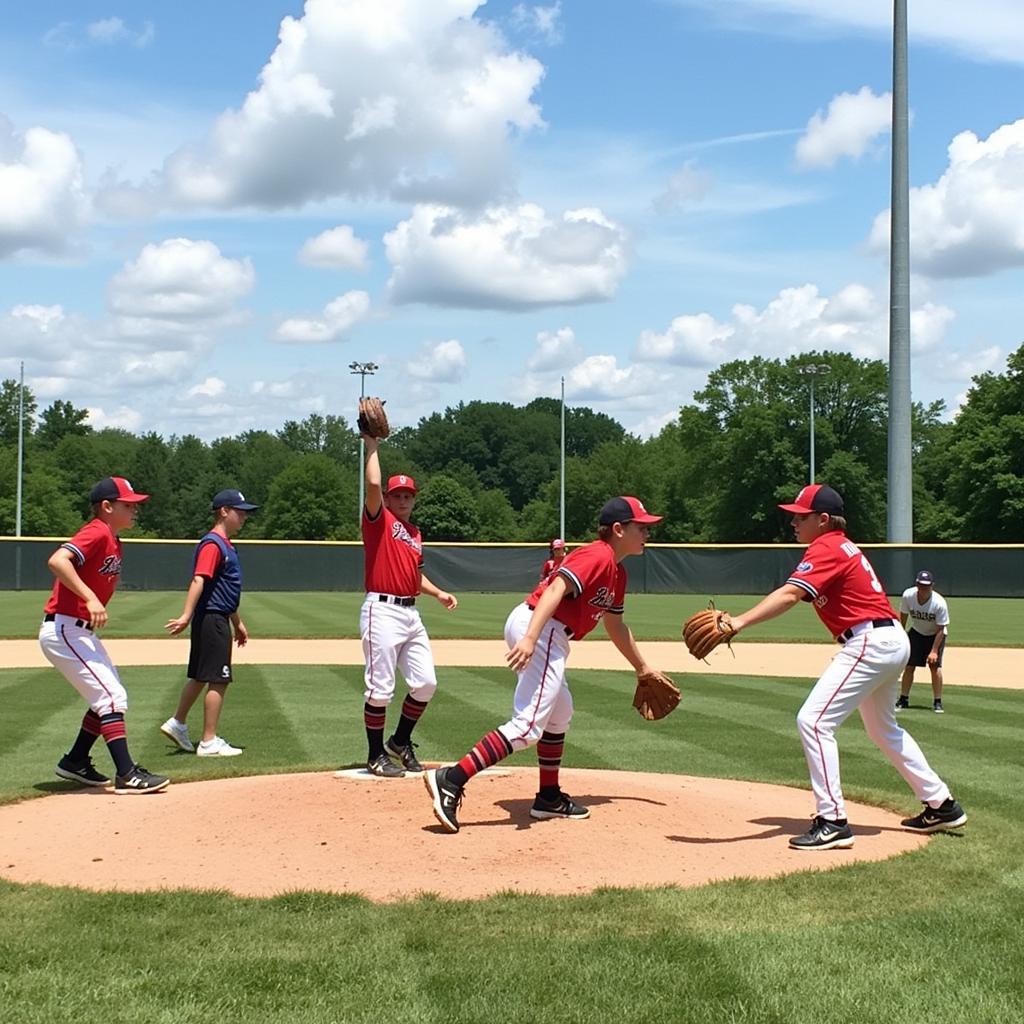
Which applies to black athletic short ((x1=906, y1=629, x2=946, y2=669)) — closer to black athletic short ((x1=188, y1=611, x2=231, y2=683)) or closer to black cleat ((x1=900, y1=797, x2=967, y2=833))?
black cleat ((x1=900, y1=797, x2=967, y2=833))

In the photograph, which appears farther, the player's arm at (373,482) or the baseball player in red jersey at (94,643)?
the baseball player in red jersey at (94,643)

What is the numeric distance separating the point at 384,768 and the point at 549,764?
1.40 meters

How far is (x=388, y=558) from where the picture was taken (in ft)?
26.1

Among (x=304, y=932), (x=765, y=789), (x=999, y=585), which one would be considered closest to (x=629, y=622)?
(x=999, y=585)

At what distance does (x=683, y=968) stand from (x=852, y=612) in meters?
2.70

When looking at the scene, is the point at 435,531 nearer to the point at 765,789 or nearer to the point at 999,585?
the point at 999,585

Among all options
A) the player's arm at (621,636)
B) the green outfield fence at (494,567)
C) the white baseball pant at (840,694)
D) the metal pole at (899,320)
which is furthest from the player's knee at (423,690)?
the green outfield fence at (494,567)

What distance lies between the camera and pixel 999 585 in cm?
3878

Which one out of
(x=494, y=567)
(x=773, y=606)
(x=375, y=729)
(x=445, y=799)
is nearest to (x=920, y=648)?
(x=375, y=729)

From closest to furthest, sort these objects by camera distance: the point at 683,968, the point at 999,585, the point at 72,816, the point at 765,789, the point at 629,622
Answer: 1. the point at 683,968
2. the point at 72,816
3. the point at 765,789
4. the point at 629,622
5. the point at 999,585

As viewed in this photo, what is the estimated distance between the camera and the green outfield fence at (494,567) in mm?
38531

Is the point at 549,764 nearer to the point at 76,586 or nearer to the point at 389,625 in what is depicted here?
the point at 389,625

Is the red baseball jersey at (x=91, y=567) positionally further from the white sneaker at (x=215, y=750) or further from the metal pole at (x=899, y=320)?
the metal pole at (x=899, y=320)

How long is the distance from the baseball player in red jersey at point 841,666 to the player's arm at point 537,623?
0.91 meters
